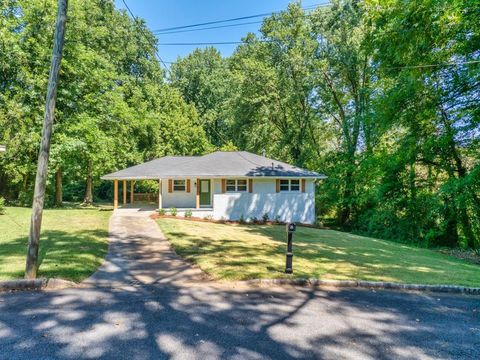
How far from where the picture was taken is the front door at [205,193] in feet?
70.6

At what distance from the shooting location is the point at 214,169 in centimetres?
1973

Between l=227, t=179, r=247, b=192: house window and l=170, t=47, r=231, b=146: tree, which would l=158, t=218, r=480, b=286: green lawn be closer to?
l=227, t=179, r=247, b=192: house window

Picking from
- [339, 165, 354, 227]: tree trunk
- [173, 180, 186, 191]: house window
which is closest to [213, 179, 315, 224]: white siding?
[173, 180, 186, 191]: house window

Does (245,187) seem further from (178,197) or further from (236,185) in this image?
(178,197)

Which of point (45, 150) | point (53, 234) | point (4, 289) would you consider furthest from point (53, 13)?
point (4, 289)

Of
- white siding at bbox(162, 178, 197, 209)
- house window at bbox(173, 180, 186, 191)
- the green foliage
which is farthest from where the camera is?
house window at bbox(173, 180, 186, 191)

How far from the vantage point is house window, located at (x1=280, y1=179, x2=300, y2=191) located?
20125mm

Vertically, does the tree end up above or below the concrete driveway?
above

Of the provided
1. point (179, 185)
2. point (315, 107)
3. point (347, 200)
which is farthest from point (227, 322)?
point (315, 107)

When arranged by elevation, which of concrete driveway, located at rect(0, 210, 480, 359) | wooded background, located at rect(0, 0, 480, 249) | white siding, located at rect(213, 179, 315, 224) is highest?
wooded background, located at rect(0, 0, 480, 249)

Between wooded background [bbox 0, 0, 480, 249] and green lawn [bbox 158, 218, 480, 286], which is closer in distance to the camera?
green lawn [bbox 158, 218, 480, 286]

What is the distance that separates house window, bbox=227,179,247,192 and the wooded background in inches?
291

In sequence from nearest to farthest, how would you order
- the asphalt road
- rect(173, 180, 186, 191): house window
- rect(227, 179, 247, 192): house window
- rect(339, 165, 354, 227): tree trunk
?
the asphalt road, rect(227, 179, 247, 192): house window, rect(173, 180, 186, 191): house window, rect(339, 165, 354, 227): tree trunk

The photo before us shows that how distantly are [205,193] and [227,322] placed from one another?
17580 millimetres
